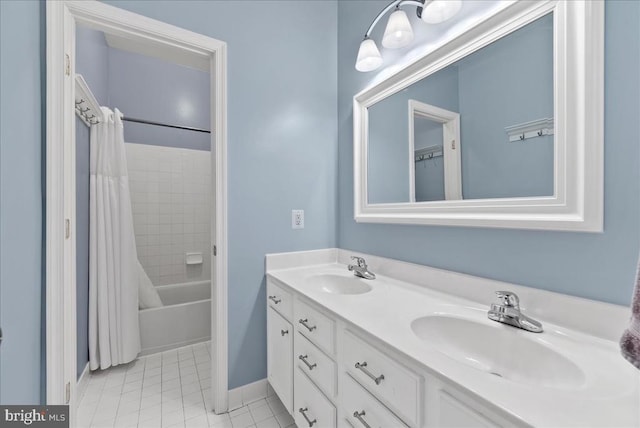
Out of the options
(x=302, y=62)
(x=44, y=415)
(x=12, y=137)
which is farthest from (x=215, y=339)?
(x=302, y=62)

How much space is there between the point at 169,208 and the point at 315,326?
2.45 meters

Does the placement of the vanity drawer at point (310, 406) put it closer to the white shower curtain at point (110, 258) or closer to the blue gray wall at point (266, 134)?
the blue gray wall at point (266, 134)

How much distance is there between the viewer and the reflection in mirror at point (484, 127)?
0.89 m

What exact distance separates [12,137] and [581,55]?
5.74 feet

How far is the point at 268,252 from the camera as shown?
165 cm

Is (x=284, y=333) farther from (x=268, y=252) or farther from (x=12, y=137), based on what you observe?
(x=12, y=137)

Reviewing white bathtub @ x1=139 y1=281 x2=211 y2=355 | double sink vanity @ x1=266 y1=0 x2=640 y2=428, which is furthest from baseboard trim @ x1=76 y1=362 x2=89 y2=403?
double sink vanity @ x1=266 y1=0 x2=640 y2=428

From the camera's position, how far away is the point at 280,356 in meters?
1.46

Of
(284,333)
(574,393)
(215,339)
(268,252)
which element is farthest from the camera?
(268,252)

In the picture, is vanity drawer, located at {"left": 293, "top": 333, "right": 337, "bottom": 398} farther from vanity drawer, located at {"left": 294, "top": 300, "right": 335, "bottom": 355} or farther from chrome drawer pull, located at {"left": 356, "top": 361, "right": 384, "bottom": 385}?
chrome drawer pull, located at {"left": 356, "top": 361, "right": 384, "bottom": 385}

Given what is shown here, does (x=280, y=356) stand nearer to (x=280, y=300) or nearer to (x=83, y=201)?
(x=280, y=300)

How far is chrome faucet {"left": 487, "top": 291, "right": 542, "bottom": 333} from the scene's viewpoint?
81 centimetres

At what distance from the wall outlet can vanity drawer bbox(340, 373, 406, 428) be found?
0.95 m

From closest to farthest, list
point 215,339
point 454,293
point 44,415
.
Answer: point 44,415 → point 454,293 → point 215,339
